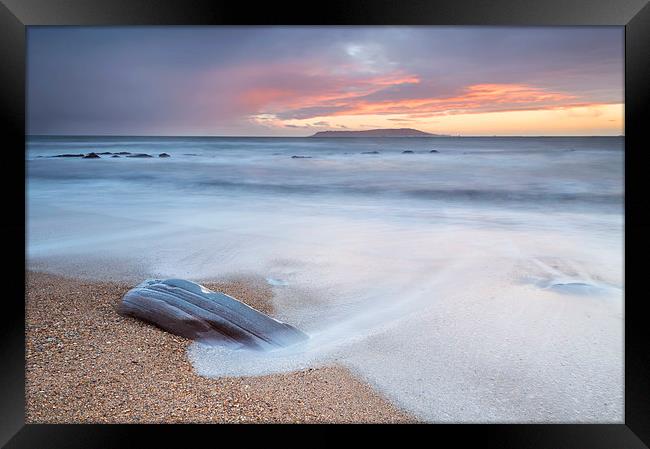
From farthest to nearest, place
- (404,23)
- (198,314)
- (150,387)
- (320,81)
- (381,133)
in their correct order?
(381,133) → (320,81) → (198,314) → (150,387) → (404,23)

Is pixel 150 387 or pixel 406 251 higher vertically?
pixel 406 251

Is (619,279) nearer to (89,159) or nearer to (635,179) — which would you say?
(635,179)

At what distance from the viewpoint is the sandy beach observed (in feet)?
5.57

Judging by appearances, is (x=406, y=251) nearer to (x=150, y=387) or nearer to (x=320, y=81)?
(x=150, y=387)

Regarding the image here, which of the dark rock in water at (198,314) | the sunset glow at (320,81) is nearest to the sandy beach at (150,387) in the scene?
the dark rock in water at (198,314)

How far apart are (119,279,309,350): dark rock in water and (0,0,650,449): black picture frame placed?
47cm

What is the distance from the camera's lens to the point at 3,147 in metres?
1.54

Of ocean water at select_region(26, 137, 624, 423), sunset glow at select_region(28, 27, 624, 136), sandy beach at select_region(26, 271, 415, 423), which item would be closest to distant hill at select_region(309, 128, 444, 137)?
sunset glow at select_region(28, 27, 624, 136)

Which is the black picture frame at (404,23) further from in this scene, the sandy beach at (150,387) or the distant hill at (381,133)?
the distant hill at (381,133)

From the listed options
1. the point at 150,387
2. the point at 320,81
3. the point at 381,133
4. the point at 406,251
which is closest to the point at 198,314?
the point at 150,387

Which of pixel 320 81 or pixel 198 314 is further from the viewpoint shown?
pixel 320 81

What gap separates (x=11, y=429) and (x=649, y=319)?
6.88 feet

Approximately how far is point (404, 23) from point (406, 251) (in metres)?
2.15

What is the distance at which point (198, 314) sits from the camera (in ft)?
6.43
